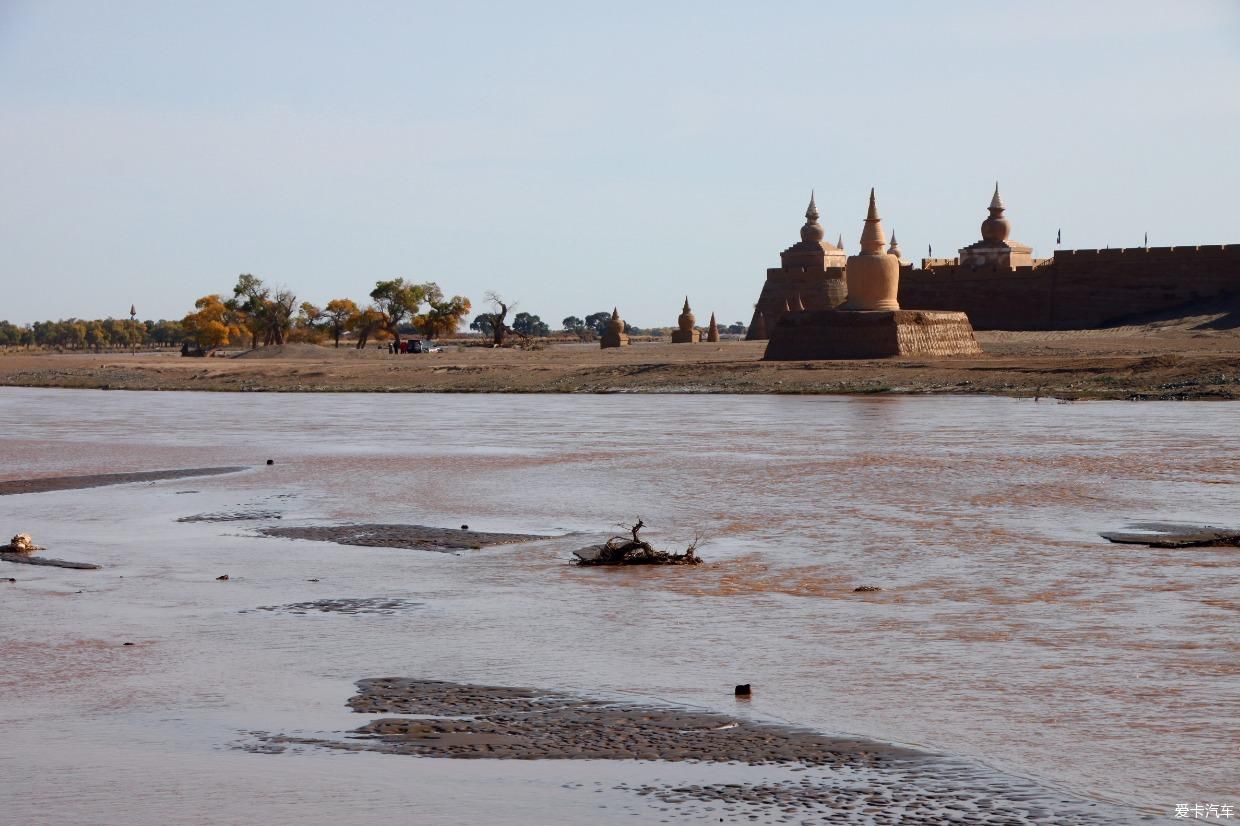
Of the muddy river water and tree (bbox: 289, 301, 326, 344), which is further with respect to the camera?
tree (bbox: 289, 301, 326, 344)

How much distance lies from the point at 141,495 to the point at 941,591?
9451 millimetres

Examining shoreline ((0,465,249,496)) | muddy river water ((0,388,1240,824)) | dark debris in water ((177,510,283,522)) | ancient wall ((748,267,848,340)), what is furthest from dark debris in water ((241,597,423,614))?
ancient wall ((748,267,848,340))

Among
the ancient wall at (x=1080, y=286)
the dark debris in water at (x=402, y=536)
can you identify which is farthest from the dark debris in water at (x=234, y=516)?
the ancient wall at (x=1080, y=286)

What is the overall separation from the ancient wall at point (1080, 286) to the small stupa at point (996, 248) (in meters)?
1.54

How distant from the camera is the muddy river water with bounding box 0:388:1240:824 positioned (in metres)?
5.95

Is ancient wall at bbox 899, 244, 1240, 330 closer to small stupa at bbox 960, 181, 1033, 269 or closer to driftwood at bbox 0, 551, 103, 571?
small stupa at bbox 960, 181, 1033, 269

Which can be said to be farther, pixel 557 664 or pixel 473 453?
pixel 473 453

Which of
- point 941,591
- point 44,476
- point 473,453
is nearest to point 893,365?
point 473,453

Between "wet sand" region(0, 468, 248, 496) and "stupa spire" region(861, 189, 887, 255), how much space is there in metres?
25.8

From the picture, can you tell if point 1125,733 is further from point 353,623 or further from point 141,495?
point 141,495

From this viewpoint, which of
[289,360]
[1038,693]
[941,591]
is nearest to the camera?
[1038,693]

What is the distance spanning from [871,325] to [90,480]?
85.4 ft

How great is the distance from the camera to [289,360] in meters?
59.5

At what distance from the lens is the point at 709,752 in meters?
6.23
